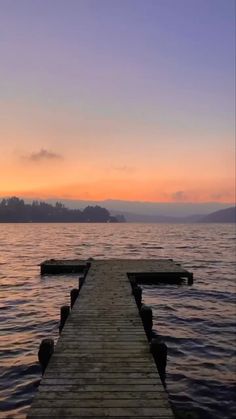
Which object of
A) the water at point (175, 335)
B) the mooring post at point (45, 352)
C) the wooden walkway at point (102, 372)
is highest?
the mooring post at point (45, 352)

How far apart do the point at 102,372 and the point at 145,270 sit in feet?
57.6

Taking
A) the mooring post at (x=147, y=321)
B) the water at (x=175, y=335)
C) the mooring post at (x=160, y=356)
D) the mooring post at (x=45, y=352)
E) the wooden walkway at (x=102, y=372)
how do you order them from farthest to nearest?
the mooring post at (x=147, y=321), the water at (x=175, y=335), the mooring post at (x=160, y=356), the mooring post at (x=45, y=352), the wooden walkway at (x=102, y=372)

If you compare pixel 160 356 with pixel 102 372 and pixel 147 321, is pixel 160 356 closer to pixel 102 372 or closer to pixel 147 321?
pixel 102 372

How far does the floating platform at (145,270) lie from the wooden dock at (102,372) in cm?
1080

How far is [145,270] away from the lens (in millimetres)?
26578

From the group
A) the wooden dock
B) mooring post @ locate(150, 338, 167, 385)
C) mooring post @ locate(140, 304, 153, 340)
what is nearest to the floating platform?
the wooden dock

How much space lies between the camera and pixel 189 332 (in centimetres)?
1806

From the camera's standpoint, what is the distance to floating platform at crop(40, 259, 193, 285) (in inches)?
1032

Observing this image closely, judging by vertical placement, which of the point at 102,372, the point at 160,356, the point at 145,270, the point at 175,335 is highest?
the point at 145,270

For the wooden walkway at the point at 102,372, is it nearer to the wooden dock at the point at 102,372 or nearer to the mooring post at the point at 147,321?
the wooden dock at the point at 102,372

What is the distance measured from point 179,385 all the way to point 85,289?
760 centimetres

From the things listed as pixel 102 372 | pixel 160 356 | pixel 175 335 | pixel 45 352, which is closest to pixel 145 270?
pixel 175 335

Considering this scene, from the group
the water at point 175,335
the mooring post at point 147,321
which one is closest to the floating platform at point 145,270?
the water at point 175,335

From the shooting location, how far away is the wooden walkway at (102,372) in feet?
24.5
